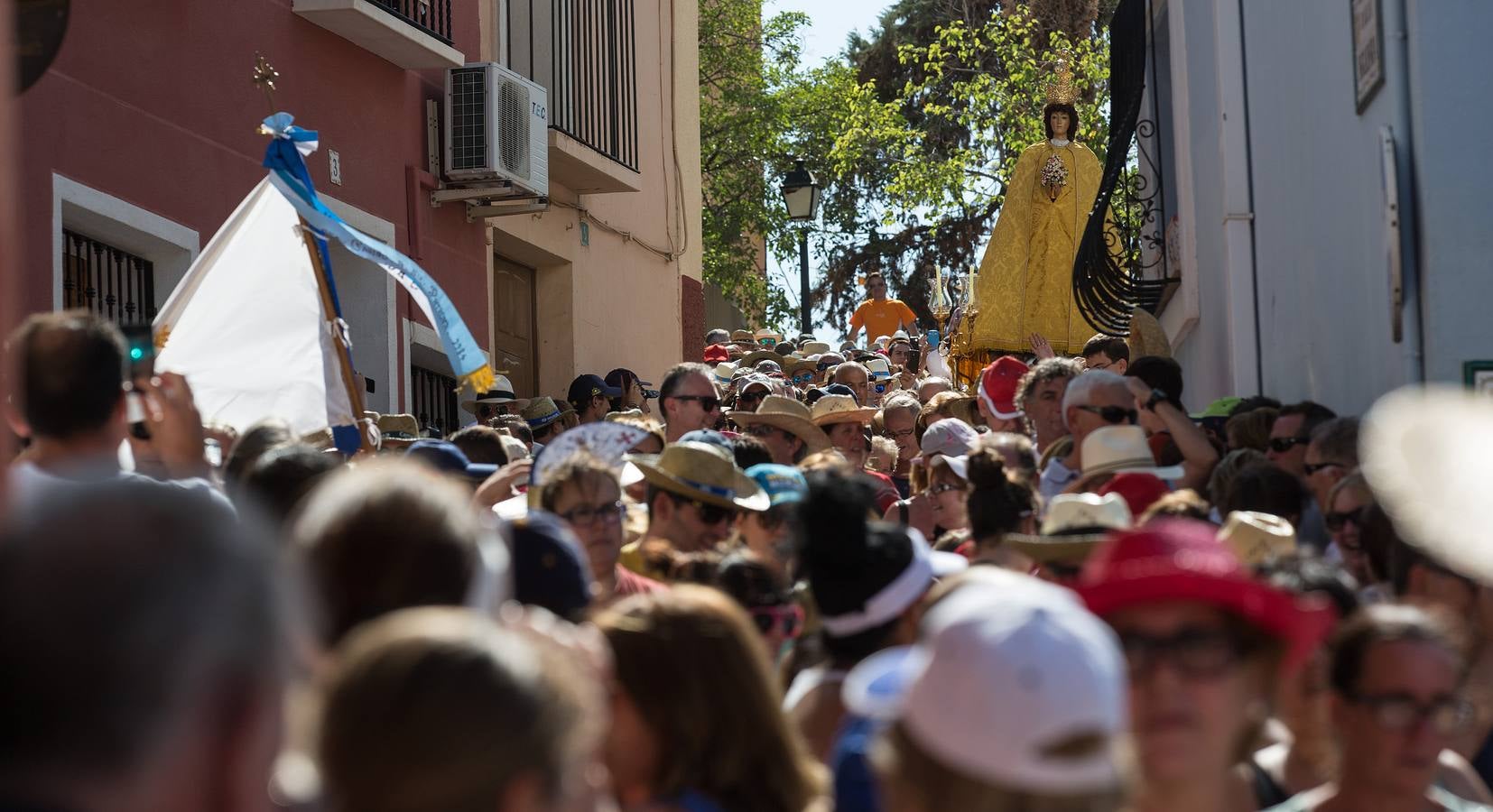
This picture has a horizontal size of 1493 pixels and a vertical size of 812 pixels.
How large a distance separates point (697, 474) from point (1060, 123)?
9.51 metres

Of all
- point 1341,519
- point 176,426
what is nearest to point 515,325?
point 176,426

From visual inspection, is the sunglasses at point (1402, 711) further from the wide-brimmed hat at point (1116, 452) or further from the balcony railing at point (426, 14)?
the balcony railing at point (426, 14)

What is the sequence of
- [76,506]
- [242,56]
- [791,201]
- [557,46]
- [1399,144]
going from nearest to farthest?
1. [76,506]
2. [1399,144]
3. [242,56]
4. [557,46]
5. [791,201]

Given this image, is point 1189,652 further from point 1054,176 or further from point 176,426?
point 1054,176

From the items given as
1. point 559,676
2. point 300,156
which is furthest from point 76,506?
point 300,156

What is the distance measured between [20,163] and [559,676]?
822 cm

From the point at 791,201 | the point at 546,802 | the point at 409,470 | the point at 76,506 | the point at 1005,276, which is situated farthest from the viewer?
the point at 791,201

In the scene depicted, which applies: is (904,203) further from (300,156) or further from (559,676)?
(559,676)

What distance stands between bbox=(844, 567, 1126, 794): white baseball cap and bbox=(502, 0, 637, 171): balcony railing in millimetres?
14442

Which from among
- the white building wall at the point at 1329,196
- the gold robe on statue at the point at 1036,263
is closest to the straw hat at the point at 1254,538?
the white building wall at the point at 1329,196

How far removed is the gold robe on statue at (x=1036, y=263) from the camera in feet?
48.1

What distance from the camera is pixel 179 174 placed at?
1127 centimetres

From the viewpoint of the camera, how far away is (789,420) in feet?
29.0

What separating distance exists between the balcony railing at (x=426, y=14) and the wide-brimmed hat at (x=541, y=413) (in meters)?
2.90
